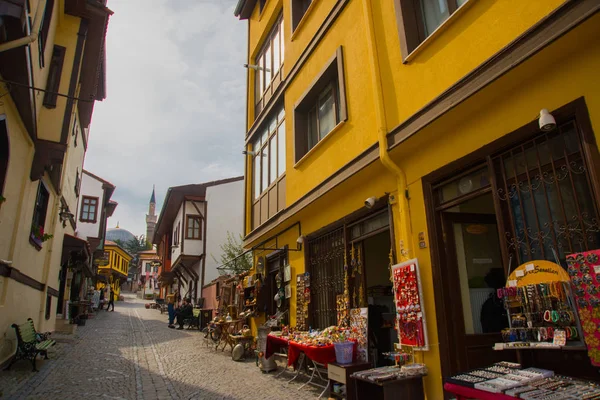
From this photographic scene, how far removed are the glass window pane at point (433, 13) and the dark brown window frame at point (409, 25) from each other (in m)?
0.06

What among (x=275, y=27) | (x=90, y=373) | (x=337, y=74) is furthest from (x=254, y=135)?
(x=90, y=373)

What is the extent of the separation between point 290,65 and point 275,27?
2.74 m

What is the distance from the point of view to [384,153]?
20.1ft

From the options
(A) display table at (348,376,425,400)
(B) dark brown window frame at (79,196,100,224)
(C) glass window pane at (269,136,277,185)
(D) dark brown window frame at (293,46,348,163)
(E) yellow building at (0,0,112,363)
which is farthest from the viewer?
(B) dark brown window frame at (79,196,100,224)

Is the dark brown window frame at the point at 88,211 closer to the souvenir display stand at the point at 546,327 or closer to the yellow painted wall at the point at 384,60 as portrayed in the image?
the yellow painted wall at the point at 384,60

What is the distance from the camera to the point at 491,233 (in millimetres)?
5957

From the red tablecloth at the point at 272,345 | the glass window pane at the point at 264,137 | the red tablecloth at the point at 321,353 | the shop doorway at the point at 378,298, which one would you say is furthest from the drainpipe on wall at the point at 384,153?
the glass window pane at the point at 264,137

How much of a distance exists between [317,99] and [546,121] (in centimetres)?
649

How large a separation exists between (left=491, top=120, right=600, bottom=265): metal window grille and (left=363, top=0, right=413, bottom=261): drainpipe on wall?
153cm

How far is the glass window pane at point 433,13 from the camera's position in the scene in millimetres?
5871

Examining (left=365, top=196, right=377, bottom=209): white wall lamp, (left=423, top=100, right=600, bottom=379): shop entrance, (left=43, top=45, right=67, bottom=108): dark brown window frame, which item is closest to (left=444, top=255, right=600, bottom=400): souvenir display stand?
(left=423, top=100, right=600, bottom=379): shop entrance

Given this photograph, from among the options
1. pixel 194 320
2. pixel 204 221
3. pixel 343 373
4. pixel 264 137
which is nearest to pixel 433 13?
pixel 343 373

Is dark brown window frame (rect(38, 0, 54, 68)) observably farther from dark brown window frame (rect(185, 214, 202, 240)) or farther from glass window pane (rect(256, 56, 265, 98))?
dark brown window frame (rect(185, 214, 202, 240))

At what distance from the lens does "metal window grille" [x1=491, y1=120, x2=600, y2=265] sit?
149 inches
